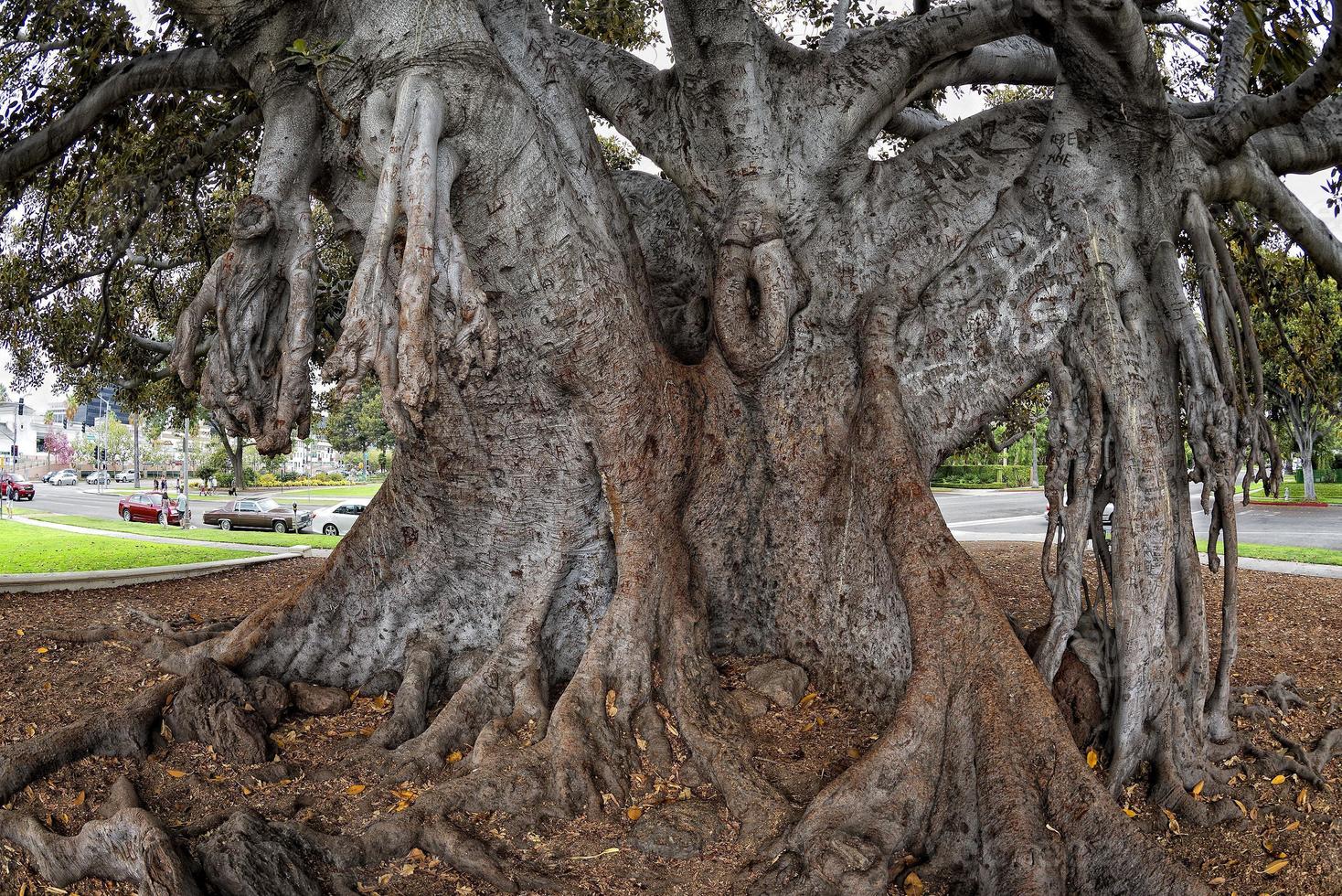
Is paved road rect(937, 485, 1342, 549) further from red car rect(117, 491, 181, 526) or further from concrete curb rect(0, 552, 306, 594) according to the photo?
red car rect(117, 491, 181, 526)

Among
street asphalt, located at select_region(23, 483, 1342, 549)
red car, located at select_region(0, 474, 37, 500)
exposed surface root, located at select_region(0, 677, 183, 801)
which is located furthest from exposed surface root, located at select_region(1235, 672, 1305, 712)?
red car, located at select_region(0, 474, 37, 500)

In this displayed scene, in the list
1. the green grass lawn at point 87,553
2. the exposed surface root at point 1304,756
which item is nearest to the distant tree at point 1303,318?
the exposed surface root at point 1304,756

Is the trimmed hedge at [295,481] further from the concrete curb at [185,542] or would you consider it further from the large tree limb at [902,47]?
the large tree limb at [902,47]

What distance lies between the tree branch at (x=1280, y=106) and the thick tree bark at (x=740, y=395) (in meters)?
0.02

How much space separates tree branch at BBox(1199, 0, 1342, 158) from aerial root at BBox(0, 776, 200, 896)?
238 inches

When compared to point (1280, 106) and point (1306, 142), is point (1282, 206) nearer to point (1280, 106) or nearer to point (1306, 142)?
point (1306, 142)

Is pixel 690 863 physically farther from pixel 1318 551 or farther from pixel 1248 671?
pixel 1318 551

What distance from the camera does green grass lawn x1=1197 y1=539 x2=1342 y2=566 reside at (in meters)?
12.2

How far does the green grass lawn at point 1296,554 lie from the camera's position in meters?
12.2

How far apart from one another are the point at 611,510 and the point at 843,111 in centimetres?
281

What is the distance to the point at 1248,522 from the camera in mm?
21547

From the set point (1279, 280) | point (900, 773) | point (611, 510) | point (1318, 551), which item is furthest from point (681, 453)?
point (1318, 551)

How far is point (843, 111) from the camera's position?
5.52 meters

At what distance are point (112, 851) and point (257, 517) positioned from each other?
22.7 m
